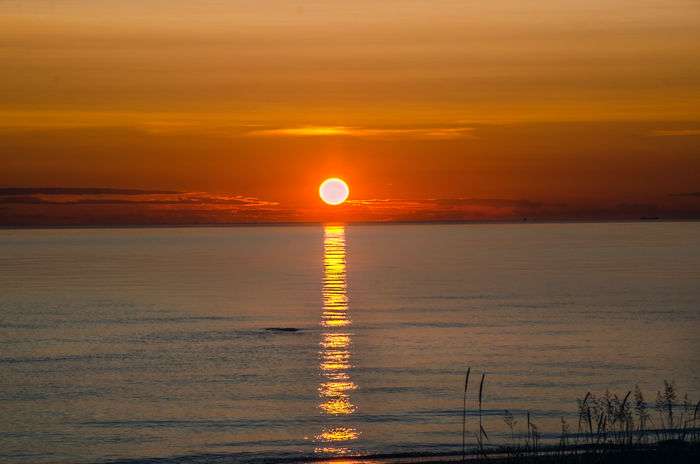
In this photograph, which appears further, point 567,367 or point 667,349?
point 667,349

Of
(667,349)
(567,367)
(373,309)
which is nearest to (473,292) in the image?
(373,309)

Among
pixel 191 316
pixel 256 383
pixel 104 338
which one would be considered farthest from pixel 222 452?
pixel 191 316

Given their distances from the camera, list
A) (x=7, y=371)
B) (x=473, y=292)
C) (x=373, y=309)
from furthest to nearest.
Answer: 1. (x=473, y=292)
2. (x=373, y=309)
3. (x=7, y=371)

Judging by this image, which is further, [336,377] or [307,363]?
[307,363]

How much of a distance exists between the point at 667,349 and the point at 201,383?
26.2 metres

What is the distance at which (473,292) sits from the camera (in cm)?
9775

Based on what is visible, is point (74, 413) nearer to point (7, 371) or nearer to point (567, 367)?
point (7, 371)

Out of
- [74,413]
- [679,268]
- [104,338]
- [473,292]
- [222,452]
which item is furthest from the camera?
[679,268]

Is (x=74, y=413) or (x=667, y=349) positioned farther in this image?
(x=667, y=349)

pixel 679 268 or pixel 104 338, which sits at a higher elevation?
pixel 679 268

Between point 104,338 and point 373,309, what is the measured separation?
26.1m

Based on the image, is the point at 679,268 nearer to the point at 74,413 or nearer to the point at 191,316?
the point at 191,316

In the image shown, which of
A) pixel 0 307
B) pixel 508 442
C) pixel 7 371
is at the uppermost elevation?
pixel 0 307

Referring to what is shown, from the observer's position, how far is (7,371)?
46500 millimetres
